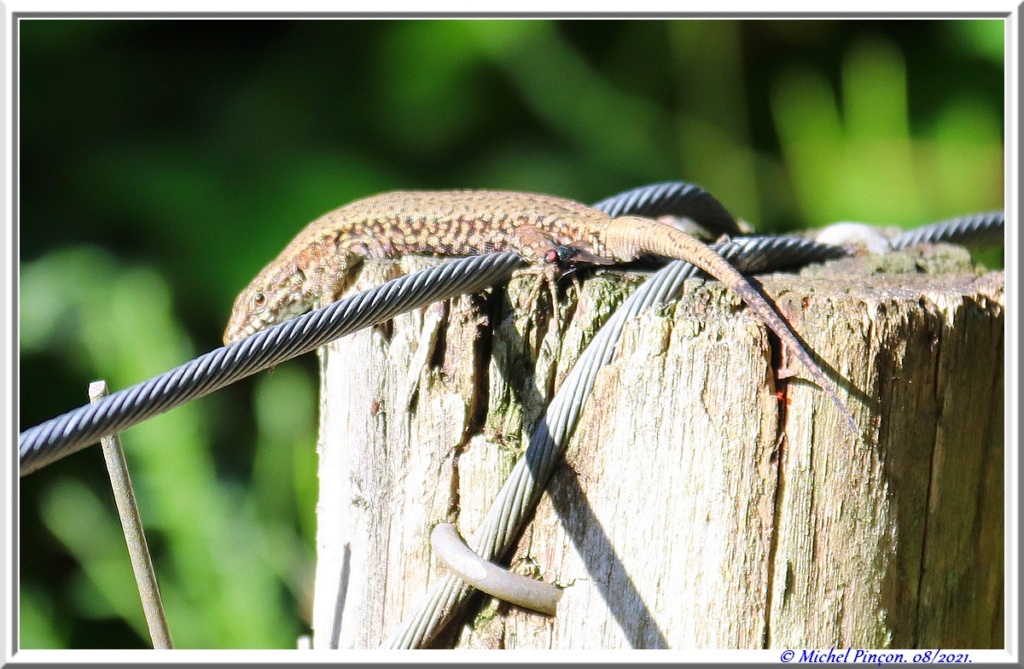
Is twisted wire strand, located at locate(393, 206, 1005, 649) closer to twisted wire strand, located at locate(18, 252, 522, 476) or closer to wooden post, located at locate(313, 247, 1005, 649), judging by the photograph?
wooden post, located at locate(313, 247, 1005, 649)

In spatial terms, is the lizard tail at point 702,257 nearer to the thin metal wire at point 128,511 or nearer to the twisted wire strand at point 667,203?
the twisted wire strand at point 667,203

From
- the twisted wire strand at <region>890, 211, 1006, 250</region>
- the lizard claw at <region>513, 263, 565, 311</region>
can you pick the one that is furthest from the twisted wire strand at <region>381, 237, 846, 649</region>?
the twisted wire strand at <region>890, 211, 1006, 250</region>

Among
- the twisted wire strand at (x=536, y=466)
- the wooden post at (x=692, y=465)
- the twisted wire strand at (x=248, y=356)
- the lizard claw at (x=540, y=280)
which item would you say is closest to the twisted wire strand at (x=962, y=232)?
the wooden post at (x=692, y=465)

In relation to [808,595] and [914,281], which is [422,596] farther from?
[914,281]

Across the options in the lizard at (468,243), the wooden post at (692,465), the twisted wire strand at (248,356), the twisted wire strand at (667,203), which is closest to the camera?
the twisted wire strand at (248,356)

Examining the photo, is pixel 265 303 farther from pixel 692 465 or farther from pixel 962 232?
pixel 962 232

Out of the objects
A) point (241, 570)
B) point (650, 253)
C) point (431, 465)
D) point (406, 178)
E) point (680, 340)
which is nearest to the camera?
point (680, 340)

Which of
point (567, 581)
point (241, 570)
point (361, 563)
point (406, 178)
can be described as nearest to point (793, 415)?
point (567, 581)
